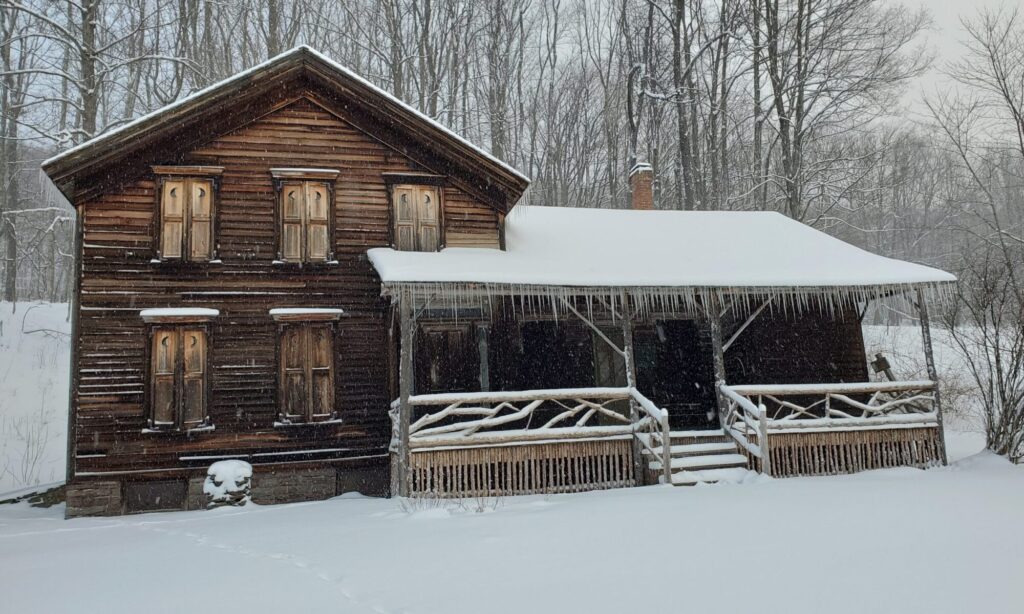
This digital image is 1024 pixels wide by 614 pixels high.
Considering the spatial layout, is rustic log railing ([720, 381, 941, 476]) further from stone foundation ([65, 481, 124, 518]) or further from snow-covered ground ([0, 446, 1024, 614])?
stone foundation ([65, 481, 124, 518])

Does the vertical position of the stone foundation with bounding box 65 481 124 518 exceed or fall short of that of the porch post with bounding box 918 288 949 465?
it falls short

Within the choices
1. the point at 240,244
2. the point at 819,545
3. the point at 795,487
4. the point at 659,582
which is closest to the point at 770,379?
the point at 795,487

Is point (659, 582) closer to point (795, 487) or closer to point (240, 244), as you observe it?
point (795, 487)

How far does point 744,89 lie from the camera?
86.5 feet

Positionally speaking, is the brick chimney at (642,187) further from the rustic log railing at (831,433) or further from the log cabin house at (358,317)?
the rustic log railing at (831,433)

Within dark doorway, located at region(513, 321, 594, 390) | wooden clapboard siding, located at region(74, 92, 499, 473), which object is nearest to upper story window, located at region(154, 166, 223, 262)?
wooden clapboard siding, located at region(74, 92, 499, 473)

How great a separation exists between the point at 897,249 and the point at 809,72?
764 inches

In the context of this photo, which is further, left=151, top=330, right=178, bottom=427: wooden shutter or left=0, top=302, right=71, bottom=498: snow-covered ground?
left=0, top=302, right=71, bottom=498: snow-covered ground

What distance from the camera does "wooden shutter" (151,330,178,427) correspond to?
10953 mm

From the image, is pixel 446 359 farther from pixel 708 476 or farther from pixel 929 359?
pixel 929 359

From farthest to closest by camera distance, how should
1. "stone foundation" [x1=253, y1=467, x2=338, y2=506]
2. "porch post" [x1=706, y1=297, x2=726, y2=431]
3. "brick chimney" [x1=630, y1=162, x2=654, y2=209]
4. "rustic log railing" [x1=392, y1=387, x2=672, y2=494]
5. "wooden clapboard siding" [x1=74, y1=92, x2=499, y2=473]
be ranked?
"brick chimney" [x1=630, y1=162, x2=654, y2=209]
"porch post" [x1=706, y1=297, x2=726, y2=431]
"stone foundation" [x1=253, y1=467, x2=338, y2=506]
"wooden clapboard siding" [x1=74, y1=92, x2=499, y2=473]
"rustic log railing" [x1=392, y1=387, x2=672, y2=494]

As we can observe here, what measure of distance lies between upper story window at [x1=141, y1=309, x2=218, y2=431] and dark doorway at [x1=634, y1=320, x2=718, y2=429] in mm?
8576

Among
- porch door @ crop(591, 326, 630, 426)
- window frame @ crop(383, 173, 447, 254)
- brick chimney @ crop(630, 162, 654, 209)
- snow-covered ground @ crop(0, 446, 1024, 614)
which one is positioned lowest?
snow-covered ground @ crop(0, 446, 1024, 614)

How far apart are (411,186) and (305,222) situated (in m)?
2.09
